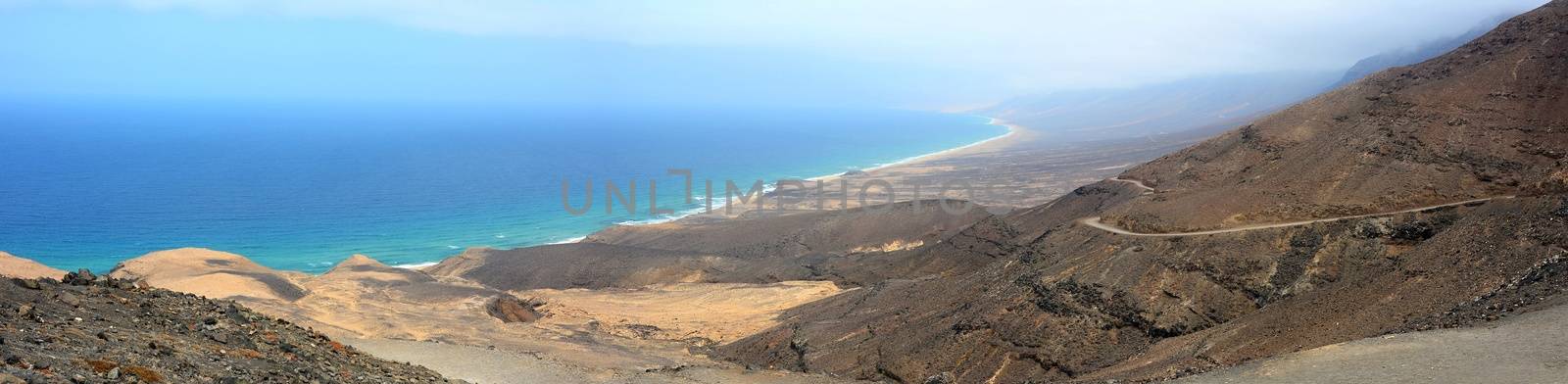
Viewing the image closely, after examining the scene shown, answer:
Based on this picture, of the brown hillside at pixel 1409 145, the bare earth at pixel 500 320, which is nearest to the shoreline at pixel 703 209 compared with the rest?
the bare earth at pixel 500 320

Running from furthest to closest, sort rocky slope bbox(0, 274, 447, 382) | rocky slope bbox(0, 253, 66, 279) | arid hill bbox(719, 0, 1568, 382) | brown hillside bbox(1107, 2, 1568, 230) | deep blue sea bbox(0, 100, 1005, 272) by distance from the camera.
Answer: deep blue sea bbox(0, 100, 1005, 272)
rocky slope bbox(0, 253, 66, 279)
brown hillside bbox(1107, 2, 1568, 230)
arid hill bbox(719, 0, 1568, 382)
rocky slope bbox(0, 274, 447, 382)

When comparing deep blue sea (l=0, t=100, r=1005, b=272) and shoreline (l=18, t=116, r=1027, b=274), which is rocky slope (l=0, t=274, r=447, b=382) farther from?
deep blue sea (l=0, t=100, r=1005, b=272)

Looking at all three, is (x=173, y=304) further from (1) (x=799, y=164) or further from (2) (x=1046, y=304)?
(1) (x=799, y=164)

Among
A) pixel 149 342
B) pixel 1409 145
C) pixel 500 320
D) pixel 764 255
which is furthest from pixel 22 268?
pixel 1409 145

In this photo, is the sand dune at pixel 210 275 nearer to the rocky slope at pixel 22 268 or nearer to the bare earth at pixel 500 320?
the bare earth at pixel 500 320

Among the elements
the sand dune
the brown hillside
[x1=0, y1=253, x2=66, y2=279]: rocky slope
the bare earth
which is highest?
the brown hillside

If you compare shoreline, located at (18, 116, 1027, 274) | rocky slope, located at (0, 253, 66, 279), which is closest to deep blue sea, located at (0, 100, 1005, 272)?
shoreline, located at (18, 116, 1027, 274)
